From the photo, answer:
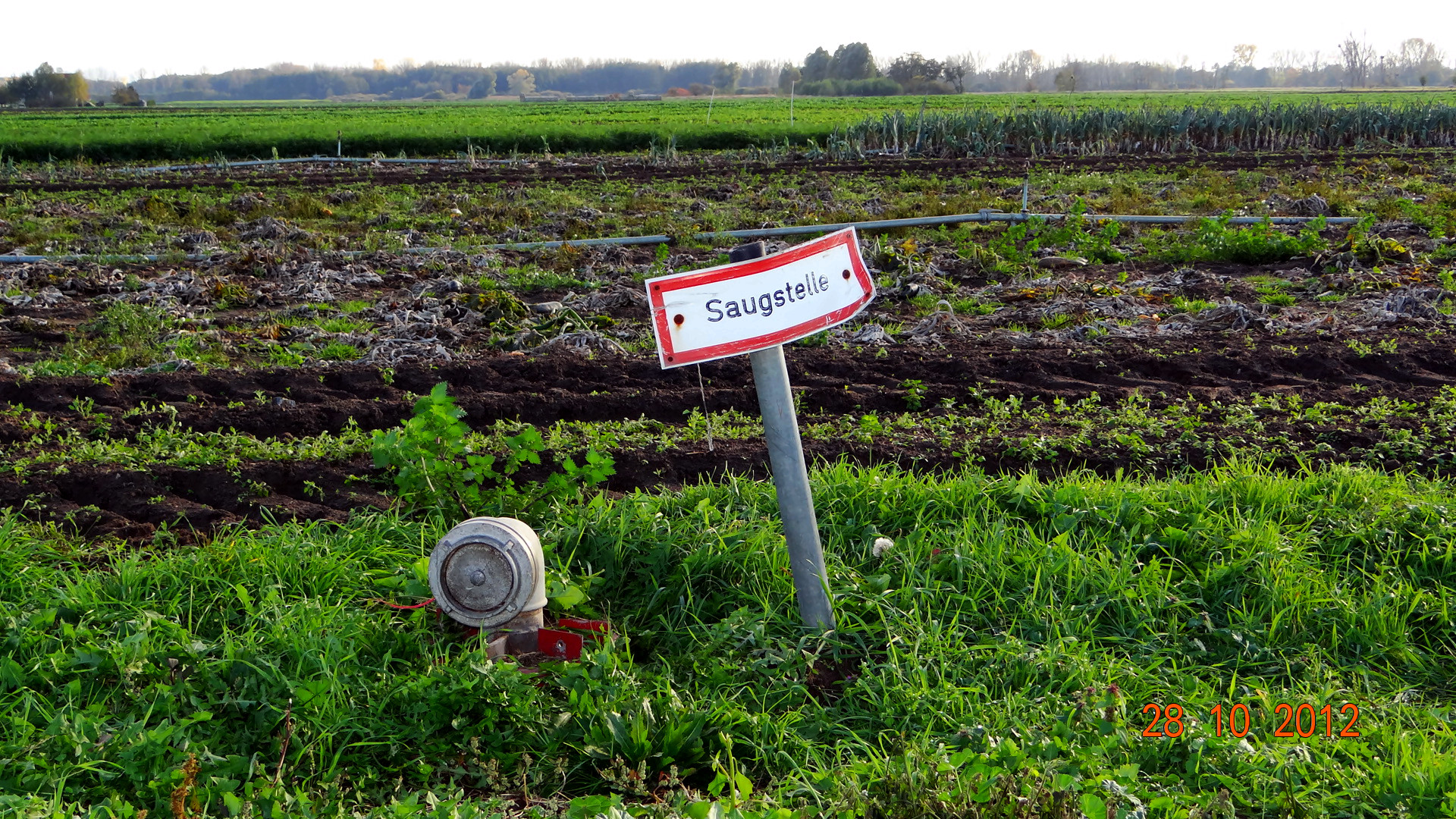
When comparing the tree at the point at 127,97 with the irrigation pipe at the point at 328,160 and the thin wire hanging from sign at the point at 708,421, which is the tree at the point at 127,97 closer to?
the irrigation pipe at the point at 328,160

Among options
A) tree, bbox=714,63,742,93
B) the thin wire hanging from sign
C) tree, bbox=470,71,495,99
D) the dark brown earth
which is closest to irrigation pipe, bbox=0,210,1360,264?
the dark brown earth

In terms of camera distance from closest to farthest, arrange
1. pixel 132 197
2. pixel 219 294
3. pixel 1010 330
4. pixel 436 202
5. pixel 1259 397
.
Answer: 1. pixel 1259 397
2. pixel 1010 330
3. pixel 219 294
4. pixel 436 202
5. pixel 132 197

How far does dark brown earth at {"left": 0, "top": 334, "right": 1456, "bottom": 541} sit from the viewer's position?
4.60 meters

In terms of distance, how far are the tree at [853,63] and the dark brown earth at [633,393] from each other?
93205 millimetres

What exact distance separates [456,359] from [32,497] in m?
2.85

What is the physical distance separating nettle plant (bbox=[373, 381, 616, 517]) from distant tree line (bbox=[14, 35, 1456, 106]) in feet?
245

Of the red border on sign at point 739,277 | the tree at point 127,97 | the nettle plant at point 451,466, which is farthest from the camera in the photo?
the tree at point 127,97

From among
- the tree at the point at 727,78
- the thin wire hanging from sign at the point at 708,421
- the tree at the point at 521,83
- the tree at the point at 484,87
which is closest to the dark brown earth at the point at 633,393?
the thin wire hanging from sign at the point at 708,421

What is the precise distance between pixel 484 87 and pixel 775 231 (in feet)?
495

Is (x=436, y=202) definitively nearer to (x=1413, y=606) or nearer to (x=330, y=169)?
(x=330, y=169)

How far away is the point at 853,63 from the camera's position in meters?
96.3

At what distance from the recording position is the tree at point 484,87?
144000mm

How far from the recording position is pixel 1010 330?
7.49m

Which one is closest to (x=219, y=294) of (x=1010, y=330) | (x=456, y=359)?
(x=456, y=359)
